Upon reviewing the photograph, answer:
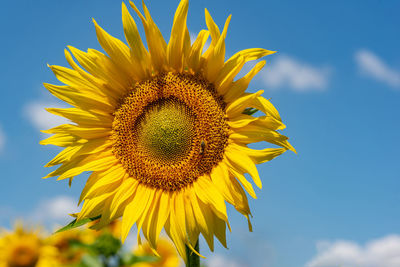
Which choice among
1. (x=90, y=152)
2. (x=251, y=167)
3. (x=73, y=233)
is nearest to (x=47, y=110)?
(x=90, y=152)

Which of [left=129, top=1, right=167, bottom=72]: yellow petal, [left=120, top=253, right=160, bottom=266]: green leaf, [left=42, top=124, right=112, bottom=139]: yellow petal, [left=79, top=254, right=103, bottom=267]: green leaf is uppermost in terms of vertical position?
[left=129, top=1, right=167, bottom=72]: yellow petal

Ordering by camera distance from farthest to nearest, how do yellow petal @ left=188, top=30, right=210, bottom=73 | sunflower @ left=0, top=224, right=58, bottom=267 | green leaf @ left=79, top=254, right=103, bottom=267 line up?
sunflower @ left=0, top=224, right=58, bottom=267 → green leaf @ left=79, top=254, right=103, bottom=267 → yellow petal @ left=188, top=30, right=210, bottom=73

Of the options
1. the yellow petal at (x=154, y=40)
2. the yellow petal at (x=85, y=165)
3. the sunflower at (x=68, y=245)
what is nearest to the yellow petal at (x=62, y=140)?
the yellow petal at (x=85, y=165)

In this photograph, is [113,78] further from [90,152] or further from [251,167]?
[251,167]

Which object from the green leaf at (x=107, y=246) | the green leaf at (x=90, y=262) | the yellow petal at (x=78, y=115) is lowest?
the green leaf at (x=90, y=262)

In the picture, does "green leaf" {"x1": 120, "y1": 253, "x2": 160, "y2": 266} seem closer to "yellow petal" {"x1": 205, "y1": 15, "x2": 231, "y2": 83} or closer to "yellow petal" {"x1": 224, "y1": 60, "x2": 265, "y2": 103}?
"yellow petal" {"x1": 224, "y1": 60, "x2": 265, "y2": 103}

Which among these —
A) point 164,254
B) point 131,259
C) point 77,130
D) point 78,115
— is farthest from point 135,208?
point 164,254

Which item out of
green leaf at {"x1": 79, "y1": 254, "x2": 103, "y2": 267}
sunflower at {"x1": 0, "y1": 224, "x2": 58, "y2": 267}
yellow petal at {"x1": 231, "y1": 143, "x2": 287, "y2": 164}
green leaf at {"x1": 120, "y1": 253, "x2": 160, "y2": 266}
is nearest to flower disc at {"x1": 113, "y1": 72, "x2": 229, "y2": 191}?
yellow petal at {"x1": 231, "y1": 143, "x2": 287, "y2": 164}

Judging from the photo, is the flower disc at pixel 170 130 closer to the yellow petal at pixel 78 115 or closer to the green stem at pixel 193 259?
the yellow petal at pixel 78 115

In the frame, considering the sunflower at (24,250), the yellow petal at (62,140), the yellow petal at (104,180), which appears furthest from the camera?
the sunflower at (24,250)
